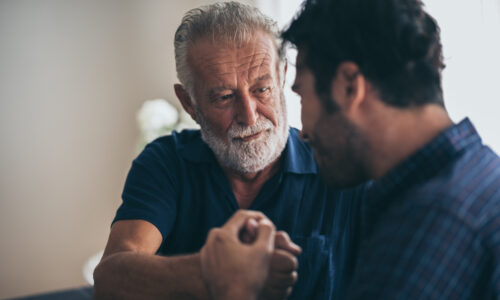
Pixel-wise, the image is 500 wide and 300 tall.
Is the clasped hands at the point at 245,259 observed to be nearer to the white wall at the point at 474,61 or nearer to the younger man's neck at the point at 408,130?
the younger man's neck at the point at 408,130

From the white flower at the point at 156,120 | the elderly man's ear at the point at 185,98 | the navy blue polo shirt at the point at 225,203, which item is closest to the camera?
the navy blue polo shirt at the point at 225,203

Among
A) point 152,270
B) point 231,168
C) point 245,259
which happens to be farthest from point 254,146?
point 245,259

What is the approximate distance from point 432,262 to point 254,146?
32.4 inches

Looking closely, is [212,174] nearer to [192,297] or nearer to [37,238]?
[192,297]

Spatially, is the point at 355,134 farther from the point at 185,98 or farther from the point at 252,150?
the point at 185,98

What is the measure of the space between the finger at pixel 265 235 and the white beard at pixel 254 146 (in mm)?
535

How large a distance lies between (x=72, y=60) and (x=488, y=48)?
3001mm

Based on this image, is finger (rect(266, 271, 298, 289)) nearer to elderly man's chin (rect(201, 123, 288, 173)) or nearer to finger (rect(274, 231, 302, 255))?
finger (rect(274, 231, 302, 255))

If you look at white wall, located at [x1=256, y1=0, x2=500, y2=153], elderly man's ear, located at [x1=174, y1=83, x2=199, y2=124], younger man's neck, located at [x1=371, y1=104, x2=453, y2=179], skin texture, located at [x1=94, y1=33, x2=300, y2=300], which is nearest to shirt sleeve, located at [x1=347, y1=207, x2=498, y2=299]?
younger man's neck, located at [x1=371, y1=104, x2=453, y2=179]

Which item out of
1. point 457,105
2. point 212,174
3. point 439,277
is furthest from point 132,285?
point 457,105

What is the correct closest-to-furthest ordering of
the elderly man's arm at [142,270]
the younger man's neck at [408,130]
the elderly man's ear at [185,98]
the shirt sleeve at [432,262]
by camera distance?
the shirt sleeve at [432,262] → the younger man's neck at [408,130] → the elderly man's arm at [142,270] → the elderly man's ear at [185,98]

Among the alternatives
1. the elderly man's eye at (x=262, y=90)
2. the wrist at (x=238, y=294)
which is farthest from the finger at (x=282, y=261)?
the elderly man's eye at (x=262, y=90)

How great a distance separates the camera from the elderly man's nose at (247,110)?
1.43 metres

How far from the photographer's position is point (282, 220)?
144cm
